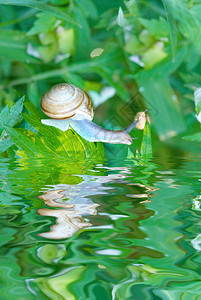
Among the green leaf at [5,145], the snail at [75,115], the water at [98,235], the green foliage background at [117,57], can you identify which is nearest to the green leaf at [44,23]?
the green foliage background at [117,57]

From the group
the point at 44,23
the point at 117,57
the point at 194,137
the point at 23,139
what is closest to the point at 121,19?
the point at 117,57

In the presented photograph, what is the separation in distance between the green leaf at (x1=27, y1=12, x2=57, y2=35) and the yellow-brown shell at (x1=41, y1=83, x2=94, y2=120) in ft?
0.70

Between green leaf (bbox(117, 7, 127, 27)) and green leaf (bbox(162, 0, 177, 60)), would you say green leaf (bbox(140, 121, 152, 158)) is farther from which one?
green leaf (bbox(117, 7, 127, 27))

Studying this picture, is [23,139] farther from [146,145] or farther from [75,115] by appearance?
[146,145]

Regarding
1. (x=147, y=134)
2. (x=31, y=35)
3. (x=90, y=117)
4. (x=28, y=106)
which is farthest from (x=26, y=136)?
(x=31, y=35)

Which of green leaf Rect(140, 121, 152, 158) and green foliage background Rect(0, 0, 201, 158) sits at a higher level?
green foliage background Rect(0, 0, 201, 158)

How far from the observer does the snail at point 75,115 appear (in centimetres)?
98

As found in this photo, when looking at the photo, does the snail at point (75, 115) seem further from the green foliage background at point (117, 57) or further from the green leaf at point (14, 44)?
the green leaf at point (14, 44)

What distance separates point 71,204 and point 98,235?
0.11m

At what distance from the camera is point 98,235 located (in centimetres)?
51

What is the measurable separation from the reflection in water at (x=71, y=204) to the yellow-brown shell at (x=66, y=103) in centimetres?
32

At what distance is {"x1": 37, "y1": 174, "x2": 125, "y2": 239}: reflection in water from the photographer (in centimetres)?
52

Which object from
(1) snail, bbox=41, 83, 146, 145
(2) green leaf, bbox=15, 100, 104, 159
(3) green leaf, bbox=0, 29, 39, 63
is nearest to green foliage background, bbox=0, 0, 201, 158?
(3) green leaf, bbox=0, 29, 39, 63

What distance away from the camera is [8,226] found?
0.52 meters
